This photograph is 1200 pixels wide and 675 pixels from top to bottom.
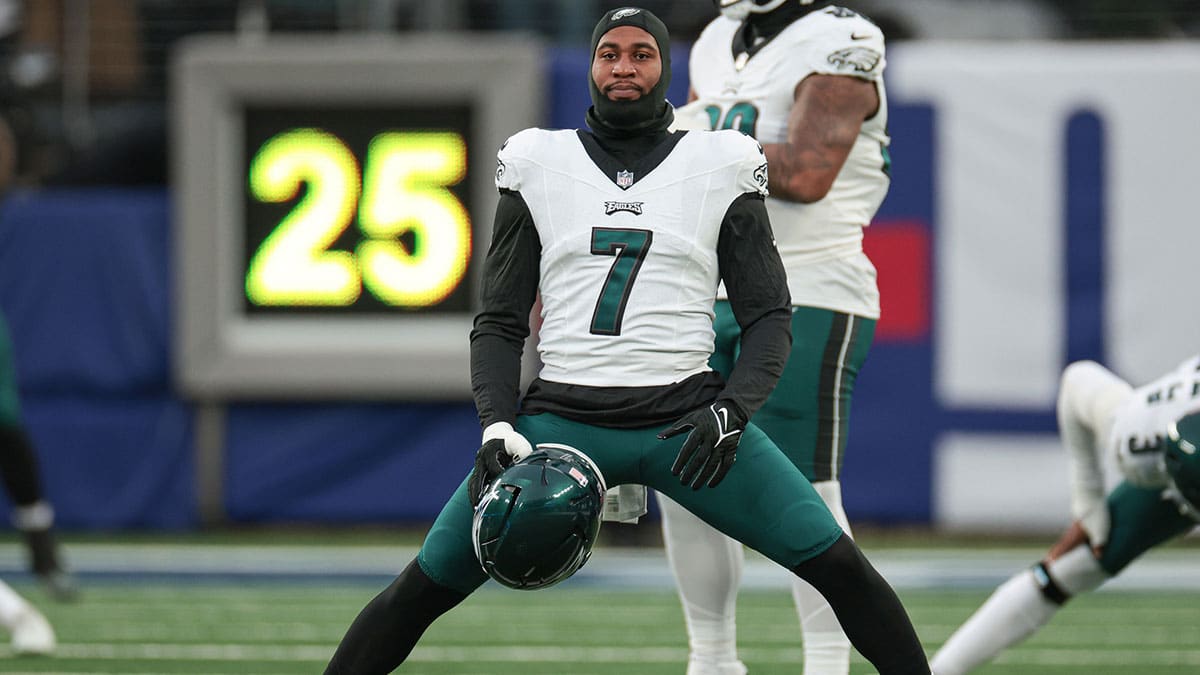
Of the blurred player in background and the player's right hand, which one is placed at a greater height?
the player's right hand

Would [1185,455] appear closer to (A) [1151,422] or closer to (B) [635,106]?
(A) [1151,422]

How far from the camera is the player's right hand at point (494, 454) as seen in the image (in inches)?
120

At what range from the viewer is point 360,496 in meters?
8.87

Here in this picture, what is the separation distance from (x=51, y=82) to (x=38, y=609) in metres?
3.87

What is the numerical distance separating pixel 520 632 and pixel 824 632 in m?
2.23

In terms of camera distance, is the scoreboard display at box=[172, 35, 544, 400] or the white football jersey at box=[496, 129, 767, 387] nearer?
the white football jersey at box=[496, 129, 767, 387]

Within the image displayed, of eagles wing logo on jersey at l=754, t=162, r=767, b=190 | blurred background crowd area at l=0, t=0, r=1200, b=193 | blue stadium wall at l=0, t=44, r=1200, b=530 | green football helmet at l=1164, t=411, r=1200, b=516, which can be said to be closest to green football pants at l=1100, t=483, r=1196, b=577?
green football helmet at l=1164, t=411, r=1200, b=516

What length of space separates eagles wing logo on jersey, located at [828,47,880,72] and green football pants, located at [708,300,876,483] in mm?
488

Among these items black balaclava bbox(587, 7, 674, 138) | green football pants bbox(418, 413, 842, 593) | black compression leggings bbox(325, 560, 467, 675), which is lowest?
black compression leggings bbox(325, 560, 467, 675)

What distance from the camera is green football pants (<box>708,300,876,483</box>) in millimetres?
3699

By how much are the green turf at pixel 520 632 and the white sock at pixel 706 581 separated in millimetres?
1230

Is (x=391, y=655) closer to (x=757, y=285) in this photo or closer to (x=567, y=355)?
(x=567, y=355)

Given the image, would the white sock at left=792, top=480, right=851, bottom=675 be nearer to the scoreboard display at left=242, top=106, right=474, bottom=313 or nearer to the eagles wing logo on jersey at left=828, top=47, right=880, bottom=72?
the eagles wing logo on jersey at left=828, top=47, right=880, bottom=72

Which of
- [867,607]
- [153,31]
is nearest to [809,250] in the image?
[867,607]
